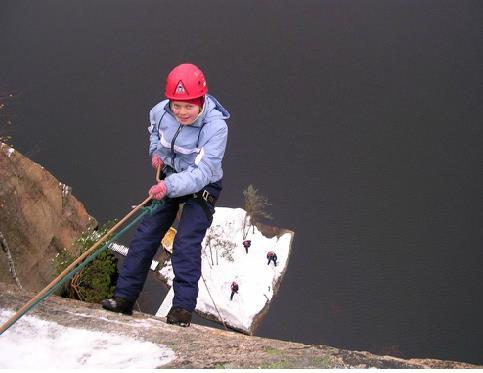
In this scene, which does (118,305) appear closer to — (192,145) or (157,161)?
(157,161)

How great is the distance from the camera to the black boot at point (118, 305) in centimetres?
299

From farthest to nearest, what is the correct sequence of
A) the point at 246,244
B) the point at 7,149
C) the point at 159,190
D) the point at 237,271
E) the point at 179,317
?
the point at 246,244 → the point at 237,271 → the point at 7,149 → the point at 179,317 → the point at 159,190

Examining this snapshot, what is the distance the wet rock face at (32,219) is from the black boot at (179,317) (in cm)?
283

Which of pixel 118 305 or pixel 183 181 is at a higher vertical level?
pixel 183 181

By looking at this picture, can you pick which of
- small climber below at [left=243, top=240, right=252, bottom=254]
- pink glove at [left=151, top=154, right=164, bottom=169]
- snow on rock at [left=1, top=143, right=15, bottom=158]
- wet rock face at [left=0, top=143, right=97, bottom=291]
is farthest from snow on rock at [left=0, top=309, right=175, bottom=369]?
small climber below at [left=243, top=240, right=252, bottom=254]

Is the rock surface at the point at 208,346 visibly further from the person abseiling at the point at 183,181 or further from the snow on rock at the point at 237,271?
the snow on rock at the point at 237,271

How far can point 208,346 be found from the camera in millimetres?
2393

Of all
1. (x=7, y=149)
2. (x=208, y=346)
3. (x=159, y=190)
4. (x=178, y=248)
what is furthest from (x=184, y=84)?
(x=7, y=149)

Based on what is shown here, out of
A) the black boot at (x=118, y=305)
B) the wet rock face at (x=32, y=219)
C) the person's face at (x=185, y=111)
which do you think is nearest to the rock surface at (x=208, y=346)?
the black boot at (x=118, y=305)

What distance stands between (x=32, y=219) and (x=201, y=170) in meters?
4.12

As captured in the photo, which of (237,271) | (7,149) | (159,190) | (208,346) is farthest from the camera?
(237,271)

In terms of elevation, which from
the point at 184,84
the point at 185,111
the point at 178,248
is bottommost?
the point at 178,248

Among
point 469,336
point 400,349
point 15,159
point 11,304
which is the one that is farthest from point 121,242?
point 469,336

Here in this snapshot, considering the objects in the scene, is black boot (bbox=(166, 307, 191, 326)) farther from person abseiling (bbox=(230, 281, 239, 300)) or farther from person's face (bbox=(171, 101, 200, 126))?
person abseiling (bbox=(230, 281, 239, 300))
